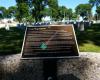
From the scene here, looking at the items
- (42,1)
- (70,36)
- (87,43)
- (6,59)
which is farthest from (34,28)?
(42,1)

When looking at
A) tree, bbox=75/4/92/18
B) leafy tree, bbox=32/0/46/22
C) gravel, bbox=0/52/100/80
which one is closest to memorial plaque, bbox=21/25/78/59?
gravel, bbox=0/52/100/80

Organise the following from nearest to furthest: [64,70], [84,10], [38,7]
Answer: [64,70] → [38,7] → [84,10]

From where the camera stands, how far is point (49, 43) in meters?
6.16

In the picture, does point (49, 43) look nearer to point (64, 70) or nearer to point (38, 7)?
point (64, 70)

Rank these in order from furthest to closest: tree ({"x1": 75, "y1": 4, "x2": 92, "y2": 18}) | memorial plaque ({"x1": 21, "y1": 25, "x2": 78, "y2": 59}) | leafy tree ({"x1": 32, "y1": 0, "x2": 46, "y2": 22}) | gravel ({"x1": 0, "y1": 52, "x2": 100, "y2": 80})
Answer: tree ({"x1": 75, "y1": 4, "x2": 92, "y2": 18}) < leafy tree ({"x1": 32, "y1": 0, "x2": 46, "y2": 22}) < gravel ({"x1": 0, "y1": 52, "x2": 100, "y2": 80}) < memorial plaque ({"x1": 21, "y1": 25, "x2": 78, "y2": 59})

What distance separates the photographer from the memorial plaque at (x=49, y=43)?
20.0 feet

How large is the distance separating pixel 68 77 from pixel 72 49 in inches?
122

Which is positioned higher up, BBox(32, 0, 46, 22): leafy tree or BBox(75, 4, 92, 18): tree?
BBox(32, 0, 46, 22): leafy tree

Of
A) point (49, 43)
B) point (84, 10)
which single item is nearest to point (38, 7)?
point (49, 43)

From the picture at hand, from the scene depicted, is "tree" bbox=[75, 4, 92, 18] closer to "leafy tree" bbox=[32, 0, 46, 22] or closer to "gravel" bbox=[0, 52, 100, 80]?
"leafy tree" bbox=[32, 0, 46, 22]

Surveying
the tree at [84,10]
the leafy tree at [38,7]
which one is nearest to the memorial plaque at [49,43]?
the leafy tree at [38,7]

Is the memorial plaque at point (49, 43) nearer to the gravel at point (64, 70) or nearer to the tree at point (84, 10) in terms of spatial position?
the gravel at point (64, 70)

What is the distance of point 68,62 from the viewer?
9.19 m

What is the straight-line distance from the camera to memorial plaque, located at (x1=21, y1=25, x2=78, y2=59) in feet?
20.0
